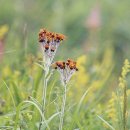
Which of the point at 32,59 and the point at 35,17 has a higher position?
the point at 35,17

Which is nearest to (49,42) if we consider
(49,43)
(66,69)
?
(49,43)

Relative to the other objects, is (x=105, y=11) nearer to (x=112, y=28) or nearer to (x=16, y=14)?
(x=112, y=28)

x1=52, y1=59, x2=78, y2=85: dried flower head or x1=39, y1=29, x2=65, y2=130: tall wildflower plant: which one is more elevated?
x1=39, y1=29, x2=65, y2=130: tall wildflower plant

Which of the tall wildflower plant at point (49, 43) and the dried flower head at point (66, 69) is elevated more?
the tall wildflower plant at point (49, 43)

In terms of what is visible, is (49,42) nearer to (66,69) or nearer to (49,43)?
(49,43)

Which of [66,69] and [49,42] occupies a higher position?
[49,42]

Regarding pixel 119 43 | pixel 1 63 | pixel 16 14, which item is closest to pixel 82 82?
pixel 1 63

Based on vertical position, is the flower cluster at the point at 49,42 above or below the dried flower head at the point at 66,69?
above

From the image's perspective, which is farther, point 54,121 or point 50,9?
point 50,9
